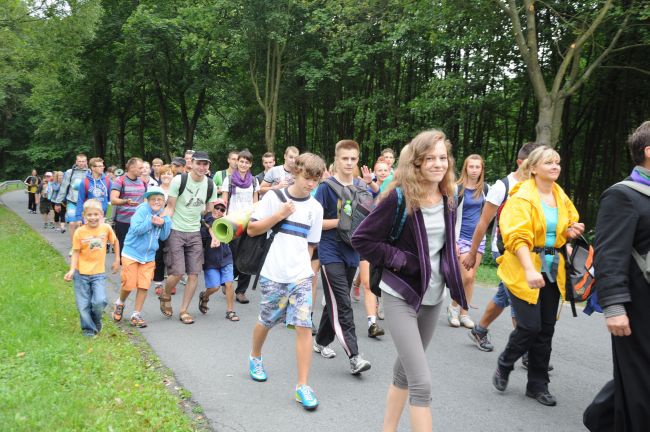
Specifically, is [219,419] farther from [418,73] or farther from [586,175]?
[418,73]

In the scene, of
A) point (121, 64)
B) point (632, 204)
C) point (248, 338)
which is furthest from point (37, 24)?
point (632, 204)

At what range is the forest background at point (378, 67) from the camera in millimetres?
14898

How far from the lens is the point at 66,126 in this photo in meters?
37.2

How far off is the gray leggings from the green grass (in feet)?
5.43

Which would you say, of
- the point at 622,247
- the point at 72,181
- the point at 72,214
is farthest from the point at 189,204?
the point at 72,181

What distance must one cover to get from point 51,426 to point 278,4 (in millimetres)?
19707

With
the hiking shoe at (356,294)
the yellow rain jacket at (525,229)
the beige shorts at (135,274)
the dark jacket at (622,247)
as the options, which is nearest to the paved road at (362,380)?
the beige shorts at (135,274)

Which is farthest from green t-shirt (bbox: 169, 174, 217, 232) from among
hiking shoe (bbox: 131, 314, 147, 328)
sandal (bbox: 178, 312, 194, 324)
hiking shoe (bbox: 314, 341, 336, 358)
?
hiking shoe (bbox: 314, 341, 336, 358)

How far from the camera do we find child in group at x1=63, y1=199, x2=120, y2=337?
6.12 m

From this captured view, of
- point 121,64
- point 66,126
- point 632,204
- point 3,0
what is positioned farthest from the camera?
point 66,126

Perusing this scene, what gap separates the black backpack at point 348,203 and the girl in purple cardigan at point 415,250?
1.93 meters

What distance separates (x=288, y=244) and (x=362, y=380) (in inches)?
58.9

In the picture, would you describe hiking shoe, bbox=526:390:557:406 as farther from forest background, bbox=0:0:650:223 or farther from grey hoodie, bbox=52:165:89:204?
grey hoodie, bbox=52:165:89:204

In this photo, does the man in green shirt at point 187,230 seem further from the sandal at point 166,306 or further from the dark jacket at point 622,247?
the dark jacket at point 622,247
